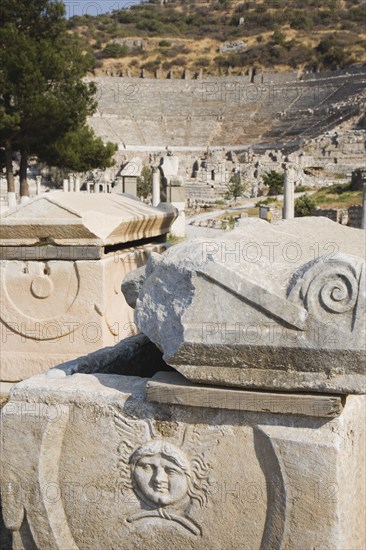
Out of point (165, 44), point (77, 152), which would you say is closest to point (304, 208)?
point (77, 152)

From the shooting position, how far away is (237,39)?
7694cm

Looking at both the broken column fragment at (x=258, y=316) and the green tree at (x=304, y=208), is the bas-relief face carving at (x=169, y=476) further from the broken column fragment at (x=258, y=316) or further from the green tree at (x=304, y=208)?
the green tree at (x=304, y=208)

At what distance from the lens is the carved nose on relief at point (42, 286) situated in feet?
14.8

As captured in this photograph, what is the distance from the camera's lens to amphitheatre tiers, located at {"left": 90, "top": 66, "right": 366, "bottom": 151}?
174 feet

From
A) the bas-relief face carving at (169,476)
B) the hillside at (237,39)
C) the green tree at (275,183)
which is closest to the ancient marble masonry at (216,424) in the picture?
the bas-relief face carving at (169,476)

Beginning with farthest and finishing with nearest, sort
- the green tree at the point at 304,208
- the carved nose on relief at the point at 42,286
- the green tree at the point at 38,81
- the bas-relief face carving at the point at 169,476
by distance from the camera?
the green tree at the point at 304,208
the green tree at the point at 38,81
the carved nose on relief at the point at 42,286
the bas-relief face carving at the point at 169,476

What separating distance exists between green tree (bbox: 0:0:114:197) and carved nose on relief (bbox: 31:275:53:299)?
50.5ft

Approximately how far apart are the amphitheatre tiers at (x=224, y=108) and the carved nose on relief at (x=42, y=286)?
151 ft

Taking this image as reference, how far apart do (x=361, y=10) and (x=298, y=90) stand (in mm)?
23245

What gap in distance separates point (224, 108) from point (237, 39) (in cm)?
2002

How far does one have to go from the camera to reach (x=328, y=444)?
1.92 m

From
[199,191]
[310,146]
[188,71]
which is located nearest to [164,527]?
[199,191]

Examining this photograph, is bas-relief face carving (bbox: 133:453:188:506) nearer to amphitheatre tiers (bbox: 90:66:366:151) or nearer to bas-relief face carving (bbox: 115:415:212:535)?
bas-relief face carving (bbox: 115:415:212:535)

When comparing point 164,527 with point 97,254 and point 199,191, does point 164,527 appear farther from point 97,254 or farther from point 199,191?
point 199,191
